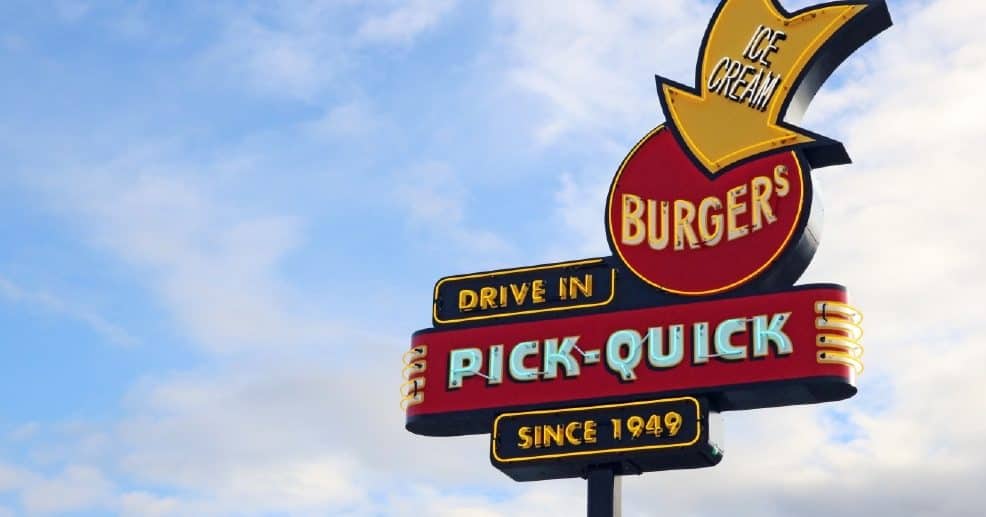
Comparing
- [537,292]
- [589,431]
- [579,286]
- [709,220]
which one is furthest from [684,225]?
[589,431]

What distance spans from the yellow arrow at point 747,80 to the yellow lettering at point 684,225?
0.89 metres

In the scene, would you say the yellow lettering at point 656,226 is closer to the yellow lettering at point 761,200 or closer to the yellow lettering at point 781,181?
the yellow lettering at point 761,200

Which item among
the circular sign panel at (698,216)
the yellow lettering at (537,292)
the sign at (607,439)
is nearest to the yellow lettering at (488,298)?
the yellow lettering at (537,292)

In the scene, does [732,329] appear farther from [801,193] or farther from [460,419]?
[460,419]

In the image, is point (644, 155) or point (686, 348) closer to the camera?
point (686, 348)

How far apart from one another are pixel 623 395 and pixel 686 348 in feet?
4.82

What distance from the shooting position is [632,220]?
31984mm

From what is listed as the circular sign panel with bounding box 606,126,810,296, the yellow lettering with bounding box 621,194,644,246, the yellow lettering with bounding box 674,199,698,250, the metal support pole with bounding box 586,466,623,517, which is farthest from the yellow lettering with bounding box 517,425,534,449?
the yellow lettering with bounding box 674,199,698,250

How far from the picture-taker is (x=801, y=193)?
3005 cm

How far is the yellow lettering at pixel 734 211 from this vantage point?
30703mm

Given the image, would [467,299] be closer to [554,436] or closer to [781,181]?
[554,436]

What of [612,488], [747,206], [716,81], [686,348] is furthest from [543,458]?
[716,81]

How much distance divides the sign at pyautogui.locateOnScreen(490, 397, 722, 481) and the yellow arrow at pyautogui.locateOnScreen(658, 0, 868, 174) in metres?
5.04

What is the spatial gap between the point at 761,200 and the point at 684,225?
1.70 meters
